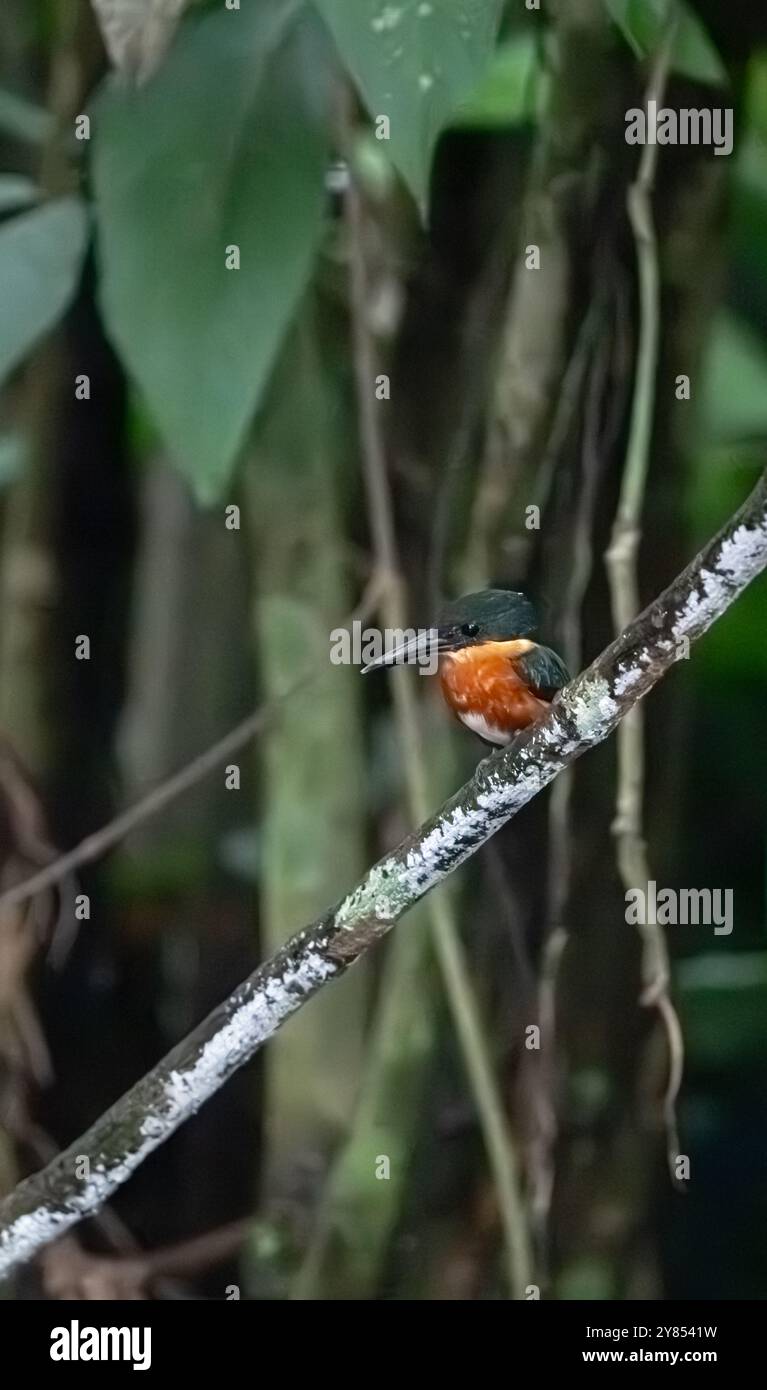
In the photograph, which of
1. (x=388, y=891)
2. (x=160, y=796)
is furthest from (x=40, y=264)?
(x=388, y=891)

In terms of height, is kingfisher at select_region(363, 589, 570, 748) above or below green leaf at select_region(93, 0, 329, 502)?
below

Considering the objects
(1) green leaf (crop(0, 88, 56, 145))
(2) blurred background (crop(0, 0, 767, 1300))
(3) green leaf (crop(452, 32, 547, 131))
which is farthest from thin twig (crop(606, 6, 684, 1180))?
(1) green leaf (crop(0, 88, 56, 145))

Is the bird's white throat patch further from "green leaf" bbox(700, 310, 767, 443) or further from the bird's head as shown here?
"green leaf" bbox(700, 310, 767, 443)

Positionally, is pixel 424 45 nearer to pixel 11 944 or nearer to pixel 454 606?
pixel 454 606

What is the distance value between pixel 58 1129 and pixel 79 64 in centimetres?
110

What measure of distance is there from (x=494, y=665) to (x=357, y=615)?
0.30m

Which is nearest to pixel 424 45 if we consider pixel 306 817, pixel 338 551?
pixel 338 551

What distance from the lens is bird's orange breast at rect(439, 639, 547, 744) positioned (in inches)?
44.6

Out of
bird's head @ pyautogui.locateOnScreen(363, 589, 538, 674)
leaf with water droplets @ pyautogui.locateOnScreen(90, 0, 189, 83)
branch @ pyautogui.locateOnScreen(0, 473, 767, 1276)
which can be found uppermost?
leaf with water droplets @ pyautogui.locateOnScreen(90, 0, 189, 83)

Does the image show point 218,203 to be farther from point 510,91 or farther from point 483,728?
point 483,728

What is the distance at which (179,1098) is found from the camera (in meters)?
1.19

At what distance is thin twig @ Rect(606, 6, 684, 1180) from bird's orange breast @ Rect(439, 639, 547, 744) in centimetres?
26

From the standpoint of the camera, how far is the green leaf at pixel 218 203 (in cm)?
138
